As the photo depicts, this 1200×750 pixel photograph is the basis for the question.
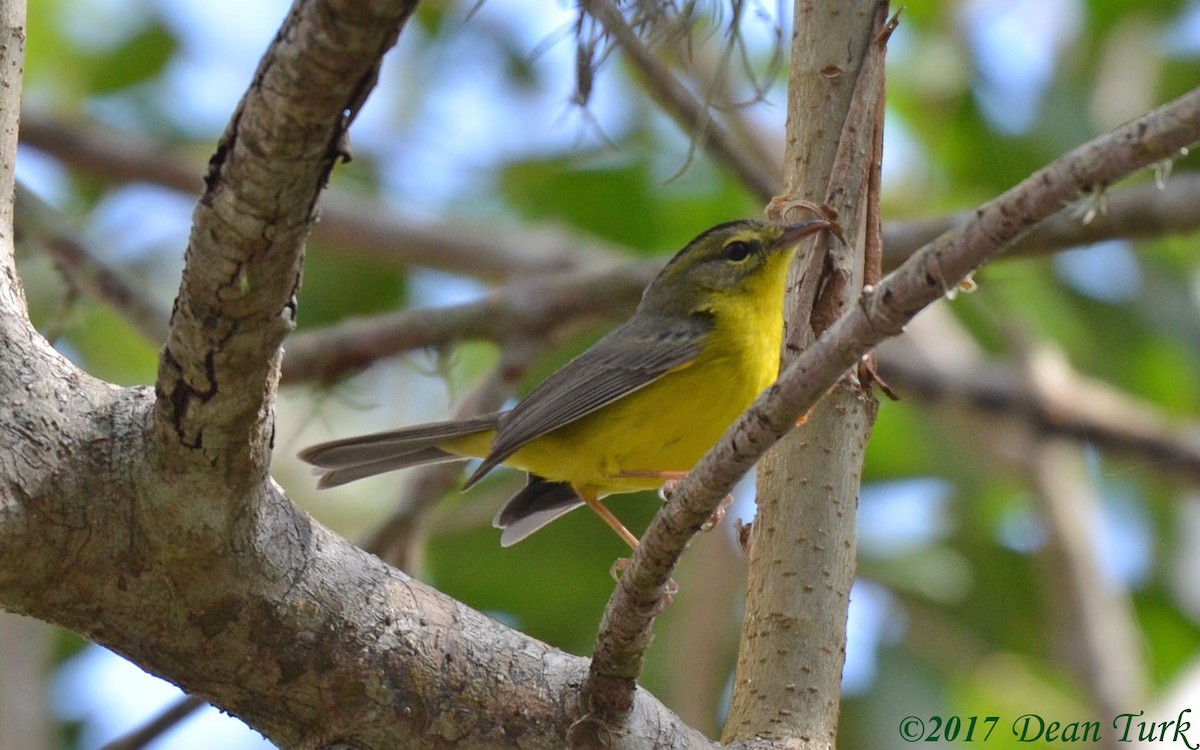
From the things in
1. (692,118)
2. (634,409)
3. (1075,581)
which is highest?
(692,118)

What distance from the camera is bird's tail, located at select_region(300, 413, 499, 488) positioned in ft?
15.9

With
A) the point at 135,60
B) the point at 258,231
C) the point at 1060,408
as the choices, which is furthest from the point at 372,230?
the point at 258,231

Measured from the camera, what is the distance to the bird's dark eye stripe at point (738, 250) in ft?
16.3

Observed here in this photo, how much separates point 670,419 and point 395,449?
1.12 metres

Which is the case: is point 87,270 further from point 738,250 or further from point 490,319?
point 738,250

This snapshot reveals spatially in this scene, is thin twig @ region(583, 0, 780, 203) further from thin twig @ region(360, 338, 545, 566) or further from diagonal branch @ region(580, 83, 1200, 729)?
diagonal branch @ region(580, 83, 1200, 729)

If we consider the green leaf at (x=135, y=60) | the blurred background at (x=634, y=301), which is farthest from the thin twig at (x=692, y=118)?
the green leaf at (x=135, y=60)

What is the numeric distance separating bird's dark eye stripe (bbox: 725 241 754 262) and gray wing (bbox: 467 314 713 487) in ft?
1.03

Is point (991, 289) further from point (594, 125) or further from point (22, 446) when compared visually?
point (22, 446)

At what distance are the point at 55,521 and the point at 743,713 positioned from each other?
1665 millimetres

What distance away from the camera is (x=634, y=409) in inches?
183

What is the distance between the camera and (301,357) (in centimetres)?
611

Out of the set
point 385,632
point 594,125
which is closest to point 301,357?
point 594,125

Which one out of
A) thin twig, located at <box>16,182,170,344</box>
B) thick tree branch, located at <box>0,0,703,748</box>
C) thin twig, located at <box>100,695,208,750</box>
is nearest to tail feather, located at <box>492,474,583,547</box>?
thin twig, located at <box>100,695,208,750</box>
